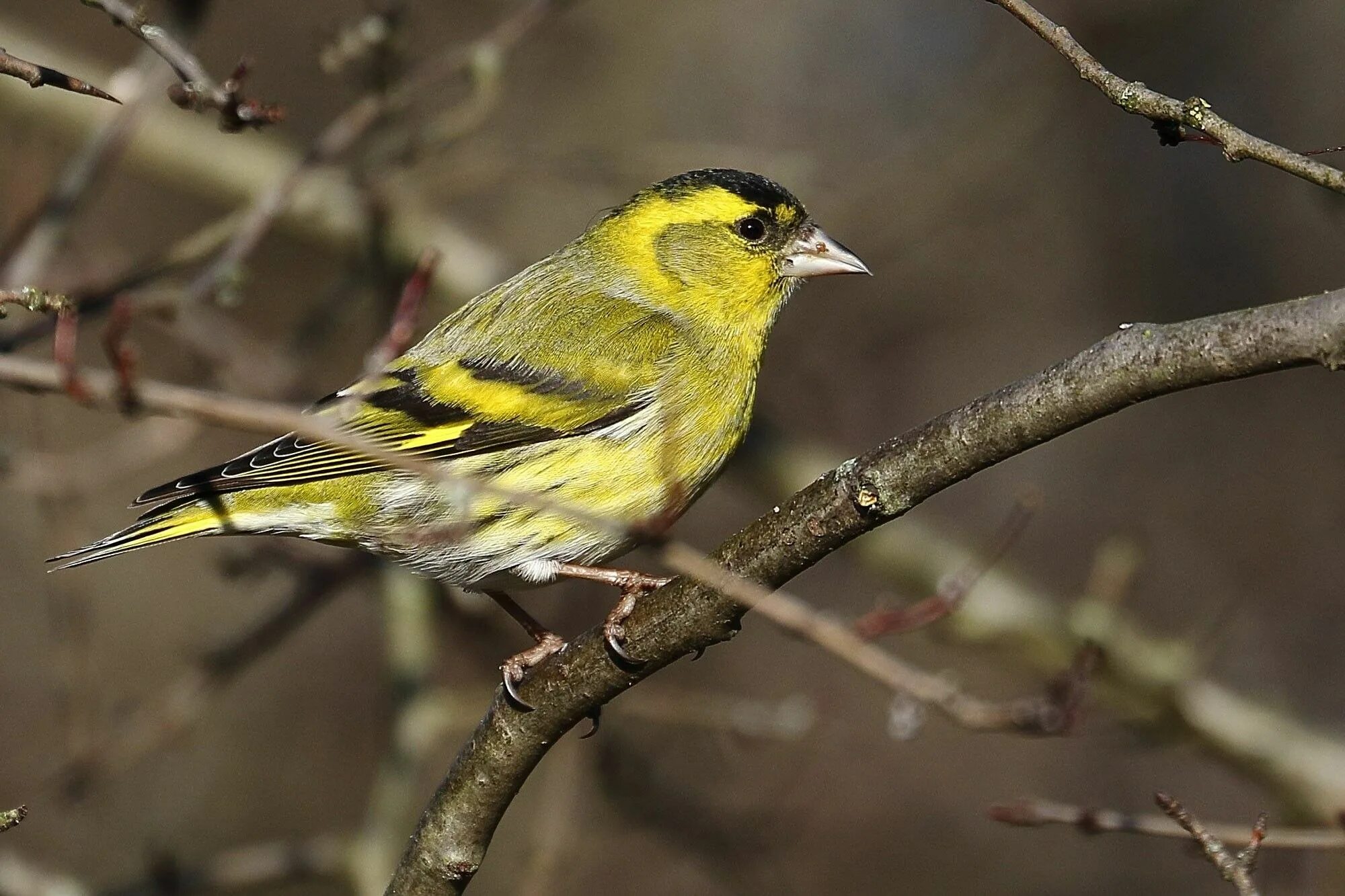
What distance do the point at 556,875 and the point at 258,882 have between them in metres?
1.39

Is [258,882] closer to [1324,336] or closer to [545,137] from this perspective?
[1324,336]

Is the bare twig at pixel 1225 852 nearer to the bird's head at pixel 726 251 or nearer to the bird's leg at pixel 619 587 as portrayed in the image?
the bird's leg at pixel 619 587

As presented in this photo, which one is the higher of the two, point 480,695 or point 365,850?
point 480,695

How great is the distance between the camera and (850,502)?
9.80 feet

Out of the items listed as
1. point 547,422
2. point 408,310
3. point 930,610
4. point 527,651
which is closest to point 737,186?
point 547,422

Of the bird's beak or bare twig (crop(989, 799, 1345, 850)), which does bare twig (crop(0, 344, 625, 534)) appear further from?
the bird's beak

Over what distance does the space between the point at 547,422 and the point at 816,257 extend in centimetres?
138

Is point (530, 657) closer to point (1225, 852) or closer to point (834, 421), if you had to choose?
point (1225, 852)

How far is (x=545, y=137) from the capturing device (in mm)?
11922

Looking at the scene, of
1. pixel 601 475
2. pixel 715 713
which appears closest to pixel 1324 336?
pixel 601 475

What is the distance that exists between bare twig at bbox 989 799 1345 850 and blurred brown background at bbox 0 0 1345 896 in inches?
120

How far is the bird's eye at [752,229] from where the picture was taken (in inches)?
232

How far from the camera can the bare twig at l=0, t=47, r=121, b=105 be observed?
9.11 ft

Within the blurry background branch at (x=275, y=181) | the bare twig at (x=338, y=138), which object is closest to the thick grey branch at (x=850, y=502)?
the bare twig at (x=338, y=138)
